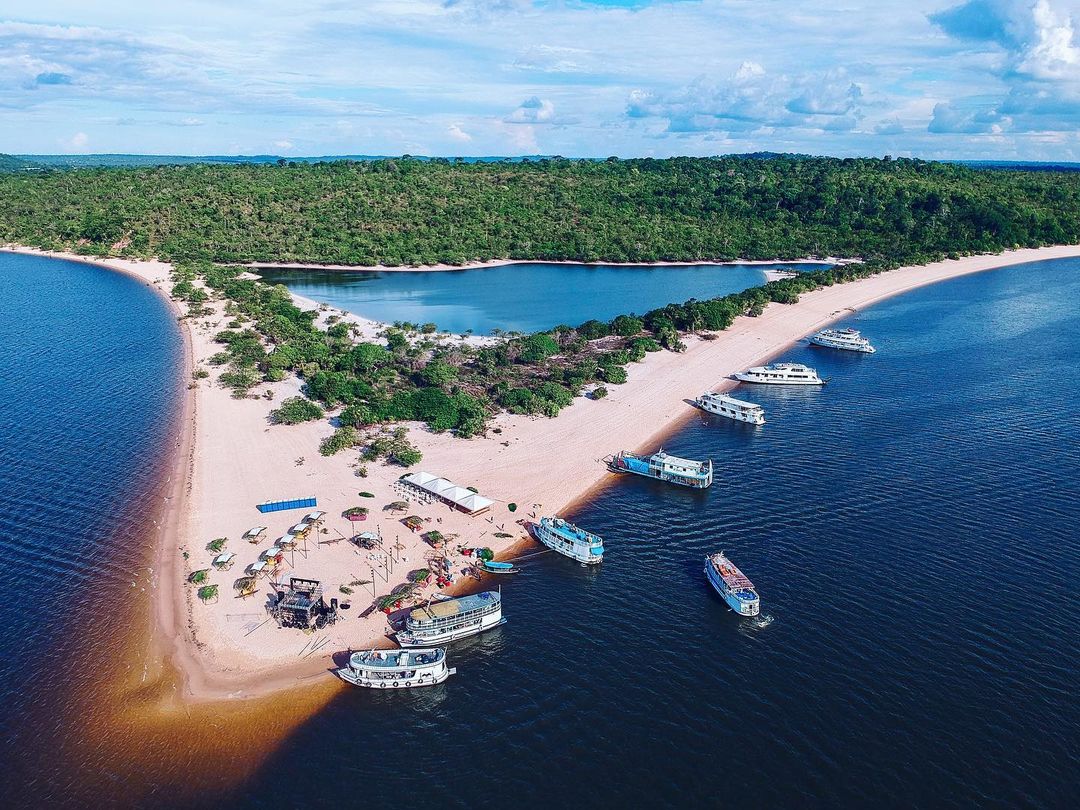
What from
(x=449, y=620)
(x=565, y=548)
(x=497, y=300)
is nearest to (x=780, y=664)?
(x=565, y=548)

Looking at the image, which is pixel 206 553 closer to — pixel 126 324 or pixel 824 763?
pixel 824 763

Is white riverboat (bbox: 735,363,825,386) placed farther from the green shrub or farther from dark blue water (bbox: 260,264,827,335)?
the green shrub

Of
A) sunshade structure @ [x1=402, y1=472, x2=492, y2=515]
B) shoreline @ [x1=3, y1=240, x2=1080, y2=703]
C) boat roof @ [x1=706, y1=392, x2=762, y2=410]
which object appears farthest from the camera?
boat roof @ [x1=706, y1=392, x2=762, y2=410]

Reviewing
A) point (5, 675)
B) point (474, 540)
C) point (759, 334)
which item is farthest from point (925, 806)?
point (759, 334)

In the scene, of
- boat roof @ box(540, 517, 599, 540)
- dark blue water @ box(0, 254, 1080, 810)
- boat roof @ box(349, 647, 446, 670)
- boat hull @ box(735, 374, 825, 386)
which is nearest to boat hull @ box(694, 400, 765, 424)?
dark blue water @ box(0, 254, 1080, 810)

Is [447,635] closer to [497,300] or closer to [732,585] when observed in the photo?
[732,585]

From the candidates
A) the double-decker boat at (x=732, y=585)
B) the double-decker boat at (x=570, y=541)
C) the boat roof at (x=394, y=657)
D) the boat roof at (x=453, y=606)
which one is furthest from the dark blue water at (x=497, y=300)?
the boat roof at (x=394, y=657)
